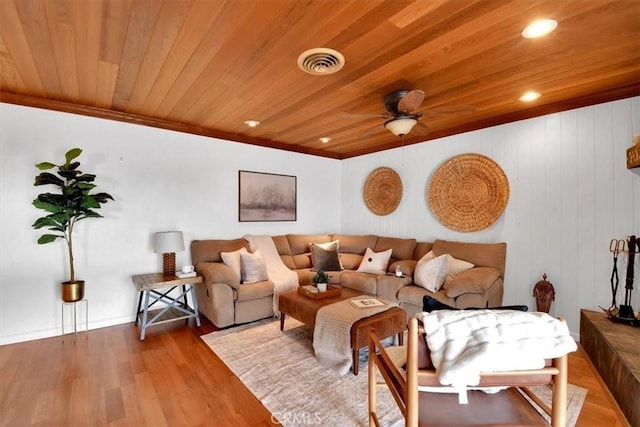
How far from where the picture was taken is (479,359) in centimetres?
98

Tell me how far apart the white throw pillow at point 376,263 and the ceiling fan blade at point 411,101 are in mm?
2194

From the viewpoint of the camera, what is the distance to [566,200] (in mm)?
3014

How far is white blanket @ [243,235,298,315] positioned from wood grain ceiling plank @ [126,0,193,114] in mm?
2206

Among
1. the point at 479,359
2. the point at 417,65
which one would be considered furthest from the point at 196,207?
the point at 479,359

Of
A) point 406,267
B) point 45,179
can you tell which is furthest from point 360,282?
point 45,179

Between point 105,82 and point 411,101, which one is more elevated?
point 105,82

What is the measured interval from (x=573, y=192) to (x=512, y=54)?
1800 millimetres

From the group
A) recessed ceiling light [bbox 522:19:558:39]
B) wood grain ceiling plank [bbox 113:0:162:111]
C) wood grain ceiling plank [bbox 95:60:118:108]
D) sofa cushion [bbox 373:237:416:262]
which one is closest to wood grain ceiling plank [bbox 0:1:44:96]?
wood grain ceiling plank [bbox 95:60:118:108]

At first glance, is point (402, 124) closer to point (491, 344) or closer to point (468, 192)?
point (468, 192)

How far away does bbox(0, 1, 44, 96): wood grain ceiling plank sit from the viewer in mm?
1646

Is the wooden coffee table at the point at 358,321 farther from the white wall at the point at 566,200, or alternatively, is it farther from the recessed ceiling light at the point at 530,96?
the recessed ceiling light at the point at 530,96

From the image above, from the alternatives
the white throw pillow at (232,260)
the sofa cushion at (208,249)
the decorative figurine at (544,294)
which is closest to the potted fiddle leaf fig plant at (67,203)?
the sofa cushion at (208,249)

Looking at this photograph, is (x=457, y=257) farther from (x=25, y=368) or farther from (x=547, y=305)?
(x=25, y=368)

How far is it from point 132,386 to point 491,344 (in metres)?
2.41
